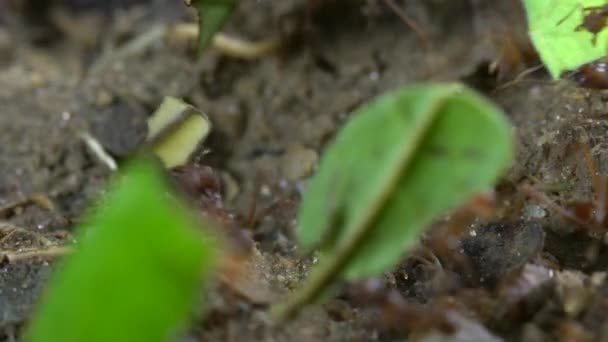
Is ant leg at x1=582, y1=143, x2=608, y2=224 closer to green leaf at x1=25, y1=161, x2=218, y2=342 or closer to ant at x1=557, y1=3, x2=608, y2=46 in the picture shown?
ant at x1=557, y1=3, x2=608, y2=46

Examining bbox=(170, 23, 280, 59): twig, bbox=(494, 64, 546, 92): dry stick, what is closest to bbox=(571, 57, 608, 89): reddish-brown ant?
bbox=(494, 64, 546, 92): dry stick

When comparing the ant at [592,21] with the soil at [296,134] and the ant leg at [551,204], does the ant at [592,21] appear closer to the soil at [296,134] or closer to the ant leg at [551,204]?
the soil at [296,134]

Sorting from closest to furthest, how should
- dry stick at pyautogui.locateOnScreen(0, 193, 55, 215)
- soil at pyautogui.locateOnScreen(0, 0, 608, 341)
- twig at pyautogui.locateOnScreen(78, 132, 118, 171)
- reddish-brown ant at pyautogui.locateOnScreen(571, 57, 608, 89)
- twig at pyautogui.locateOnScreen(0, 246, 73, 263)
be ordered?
soil at pyautogui.locateOnScreen(0, 0, 608, 341)
twig at pyautogui.locateOnScreen(0, 246, 73, 263)
reddish-brown ant at pyautogui.locateOnScreen(571, 57, 608, 89)
dry stick at pyautogui.locateOnScreen(0, 193, 55, 215)
twig at pyautogui.locateOnScreen(78, 132, 118, 171)

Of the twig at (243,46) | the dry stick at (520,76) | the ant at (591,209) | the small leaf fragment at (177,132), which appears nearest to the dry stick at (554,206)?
the ant at (591,209)

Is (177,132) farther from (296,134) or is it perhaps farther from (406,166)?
(406,166)

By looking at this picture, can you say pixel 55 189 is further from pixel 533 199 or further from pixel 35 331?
pixel 35 331

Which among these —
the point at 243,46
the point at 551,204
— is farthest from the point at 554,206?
the point at 243,46
